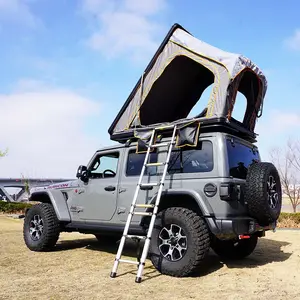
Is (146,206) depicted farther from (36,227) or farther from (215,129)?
(36,227)

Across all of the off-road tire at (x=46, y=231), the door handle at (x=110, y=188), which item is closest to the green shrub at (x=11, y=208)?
the off-road tire at (x=46, y=231)

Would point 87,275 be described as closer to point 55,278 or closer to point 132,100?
point 55,278

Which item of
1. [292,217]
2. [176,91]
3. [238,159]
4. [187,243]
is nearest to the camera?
[187,243]

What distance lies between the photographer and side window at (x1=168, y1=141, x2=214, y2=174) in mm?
5531

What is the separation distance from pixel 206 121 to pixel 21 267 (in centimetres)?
370

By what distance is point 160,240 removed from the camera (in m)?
5.40

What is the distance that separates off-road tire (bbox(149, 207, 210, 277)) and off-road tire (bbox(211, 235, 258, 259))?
58.1 inches

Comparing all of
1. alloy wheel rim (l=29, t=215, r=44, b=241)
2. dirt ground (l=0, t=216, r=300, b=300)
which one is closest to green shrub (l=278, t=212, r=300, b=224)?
dirt ground (l=0, t=216, r=300, b=300)

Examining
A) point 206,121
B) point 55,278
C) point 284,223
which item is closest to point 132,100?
point 206,121

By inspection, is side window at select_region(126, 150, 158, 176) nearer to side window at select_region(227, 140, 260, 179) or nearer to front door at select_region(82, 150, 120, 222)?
front door at select_region(82, 150, 120, 222)

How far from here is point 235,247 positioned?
6613 millimetres

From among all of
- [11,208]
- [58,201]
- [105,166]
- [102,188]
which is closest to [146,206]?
[102,188]

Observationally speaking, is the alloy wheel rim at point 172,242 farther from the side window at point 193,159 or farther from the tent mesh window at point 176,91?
the tent mesh window at point 176,91

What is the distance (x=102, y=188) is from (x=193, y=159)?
6.21ft
